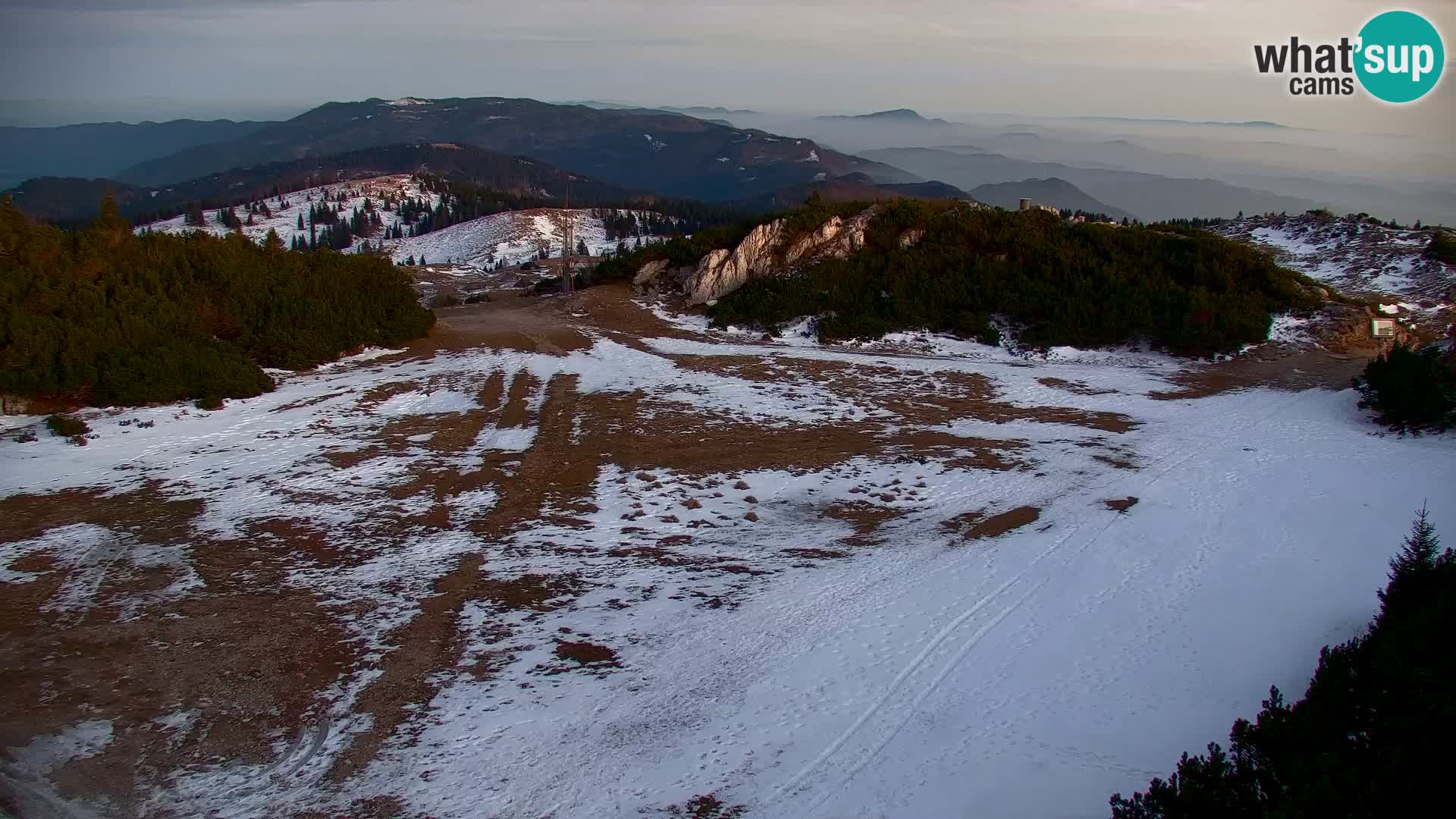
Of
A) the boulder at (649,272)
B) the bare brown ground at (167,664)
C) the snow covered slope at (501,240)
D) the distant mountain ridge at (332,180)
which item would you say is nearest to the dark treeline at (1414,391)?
the bare brown ground at (167,664)

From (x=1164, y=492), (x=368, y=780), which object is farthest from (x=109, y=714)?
(x=1164, y=492)

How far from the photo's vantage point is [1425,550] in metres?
7.97

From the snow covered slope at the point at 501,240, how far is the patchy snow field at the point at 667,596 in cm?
5402

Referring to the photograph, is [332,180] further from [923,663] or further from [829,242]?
[923,663]

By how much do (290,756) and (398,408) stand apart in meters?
11.0

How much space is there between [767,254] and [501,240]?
5253 cm

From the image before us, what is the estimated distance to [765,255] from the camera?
27.7 metres

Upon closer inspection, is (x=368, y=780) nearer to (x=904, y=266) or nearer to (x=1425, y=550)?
(x=1425, y=550)

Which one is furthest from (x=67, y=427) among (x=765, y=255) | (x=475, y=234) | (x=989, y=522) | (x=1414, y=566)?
(x=475, y=234)

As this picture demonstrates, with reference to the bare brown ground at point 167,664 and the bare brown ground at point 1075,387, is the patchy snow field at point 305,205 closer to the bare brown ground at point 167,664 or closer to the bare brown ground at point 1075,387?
the bare brown ground at point 1075,387

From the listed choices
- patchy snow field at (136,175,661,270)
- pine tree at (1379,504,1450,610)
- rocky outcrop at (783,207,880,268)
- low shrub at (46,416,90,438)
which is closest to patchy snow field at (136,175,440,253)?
patchy snow field at (136,175,661,270)

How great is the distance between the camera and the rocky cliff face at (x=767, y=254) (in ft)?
89.6

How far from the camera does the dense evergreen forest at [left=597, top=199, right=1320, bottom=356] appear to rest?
22.0 meters

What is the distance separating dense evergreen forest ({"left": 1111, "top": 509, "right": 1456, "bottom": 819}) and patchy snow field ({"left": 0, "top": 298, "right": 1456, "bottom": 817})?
44.4 inches
